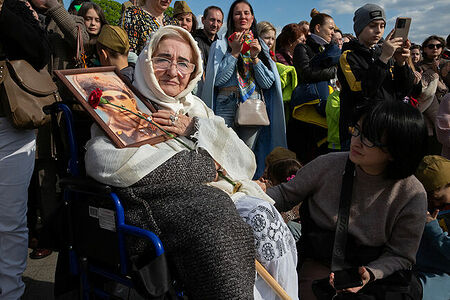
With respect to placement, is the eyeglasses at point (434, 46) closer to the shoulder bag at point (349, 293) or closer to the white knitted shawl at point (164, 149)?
the white knitted shawl at point (164, 149)

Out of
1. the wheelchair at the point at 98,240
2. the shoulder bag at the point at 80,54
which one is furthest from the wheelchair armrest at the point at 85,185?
the shoulder bag at the point at 80,54

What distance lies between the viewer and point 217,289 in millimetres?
1585

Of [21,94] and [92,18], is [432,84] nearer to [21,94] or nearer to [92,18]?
[92,18]

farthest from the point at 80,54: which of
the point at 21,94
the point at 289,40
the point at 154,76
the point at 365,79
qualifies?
the point at 289,40

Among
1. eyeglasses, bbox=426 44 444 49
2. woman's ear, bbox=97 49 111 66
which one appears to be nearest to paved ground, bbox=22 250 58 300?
woman's ear, bbox=97 49 111 66

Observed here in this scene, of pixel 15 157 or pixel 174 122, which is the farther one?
pixel 15 157

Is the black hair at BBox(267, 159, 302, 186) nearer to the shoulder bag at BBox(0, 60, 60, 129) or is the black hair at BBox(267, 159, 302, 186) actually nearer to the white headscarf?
the white headscarf

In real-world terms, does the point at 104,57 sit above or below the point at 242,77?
above

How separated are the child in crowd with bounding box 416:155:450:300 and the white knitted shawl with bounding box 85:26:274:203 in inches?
37.1

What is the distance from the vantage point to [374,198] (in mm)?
1974

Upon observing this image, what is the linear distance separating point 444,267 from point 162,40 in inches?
81.3

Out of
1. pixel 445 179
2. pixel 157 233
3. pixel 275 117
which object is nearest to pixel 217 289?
pixel 157 233

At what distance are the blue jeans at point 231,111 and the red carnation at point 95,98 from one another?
80.6 inches

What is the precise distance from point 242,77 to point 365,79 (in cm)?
114
